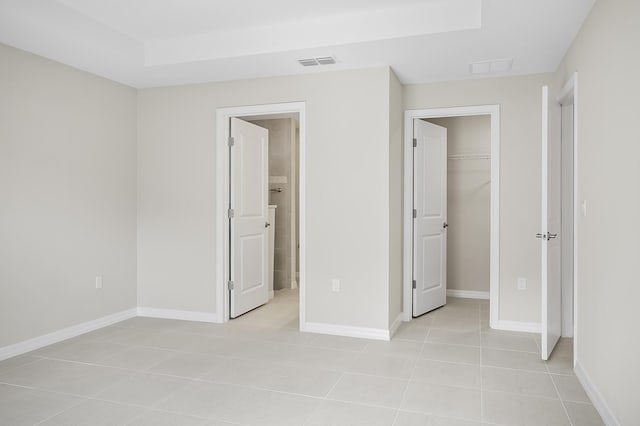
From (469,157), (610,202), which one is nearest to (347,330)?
(610,202)

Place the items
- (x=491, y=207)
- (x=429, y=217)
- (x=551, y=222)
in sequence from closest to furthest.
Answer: (x=551, y=222) → (x=491, y=207) → (x=429, y=217)

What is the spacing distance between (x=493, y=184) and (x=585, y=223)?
1.45 m

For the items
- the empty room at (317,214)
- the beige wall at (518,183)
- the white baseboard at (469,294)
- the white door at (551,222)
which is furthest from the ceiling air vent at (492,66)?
the white baseboard at (469,294)

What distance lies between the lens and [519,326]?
4258mm

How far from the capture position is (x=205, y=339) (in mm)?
3971

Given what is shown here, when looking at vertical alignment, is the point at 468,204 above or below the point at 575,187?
below

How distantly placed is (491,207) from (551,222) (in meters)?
0.91

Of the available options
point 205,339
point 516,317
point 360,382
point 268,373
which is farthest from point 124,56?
point 516,317

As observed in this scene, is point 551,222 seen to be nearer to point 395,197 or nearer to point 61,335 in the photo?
Result: point 395,197

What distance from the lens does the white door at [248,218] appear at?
466 cm

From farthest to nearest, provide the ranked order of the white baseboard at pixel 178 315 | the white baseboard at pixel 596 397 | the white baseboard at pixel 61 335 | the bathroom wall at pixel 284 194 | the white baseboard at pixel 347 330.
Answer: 1. the bathroom wall at pixel 284 194
2. the white baseboard at pixel 178 315
3. the white baseboard at pixel 347 330
4. the white baseboard at pixel 61 335
5. the white baseboard at pixel 596 397

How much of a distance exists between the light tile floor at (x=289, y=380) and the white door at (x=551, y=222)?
0.26 m

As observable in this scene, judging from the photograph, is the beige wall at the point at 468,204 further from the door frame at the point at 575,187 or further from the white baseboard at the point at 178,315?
the white baseboard at the point at 178,315

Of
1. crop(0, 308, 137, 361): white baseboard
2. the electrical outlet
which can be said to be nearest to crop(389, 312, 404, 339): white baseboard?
the electrical outlet
